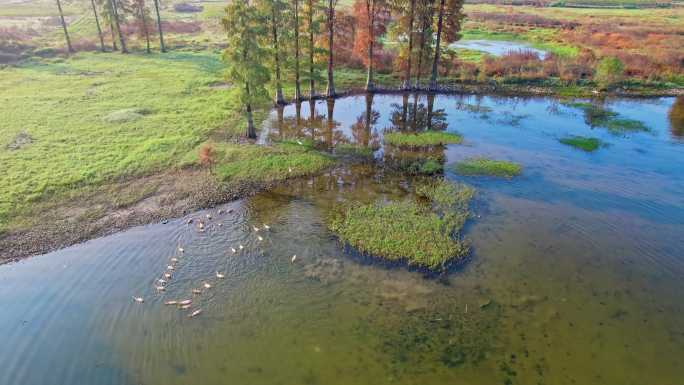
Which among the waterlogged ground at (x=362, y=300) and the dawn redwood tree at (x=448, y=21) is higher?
the dawn redwood tree at (x=448, y=21)

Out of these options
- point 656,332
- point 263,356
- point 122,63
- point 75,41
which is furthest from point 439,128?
point 75,41

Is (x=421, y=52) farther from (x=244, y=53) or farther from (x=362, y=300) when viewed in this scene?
(x=362, y=300)

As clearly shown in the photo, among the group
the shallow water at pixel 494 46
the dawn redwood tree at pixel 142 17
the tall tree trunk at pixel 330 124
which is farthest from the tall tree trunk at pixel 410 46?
the dawn redwood tree at pixel 142 17

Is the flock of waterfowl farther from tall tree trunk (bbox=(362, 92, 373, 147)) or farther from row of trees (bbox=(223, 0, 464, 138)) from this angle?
tall tree trunk (bbox=(362, 92, 373, 147))

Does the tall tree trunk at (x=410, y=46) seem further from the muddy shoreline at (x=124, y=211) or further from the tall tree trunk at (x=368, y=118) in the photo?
the muddy shoreline at (x=124, y=211)

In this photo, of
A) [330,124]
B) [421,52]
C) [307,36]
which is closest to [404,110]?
[421,52]

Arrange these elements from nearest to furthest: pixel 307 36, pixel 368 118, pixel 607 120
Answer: pixel 607 120 < pixel 307 36 < pixel 368 118
